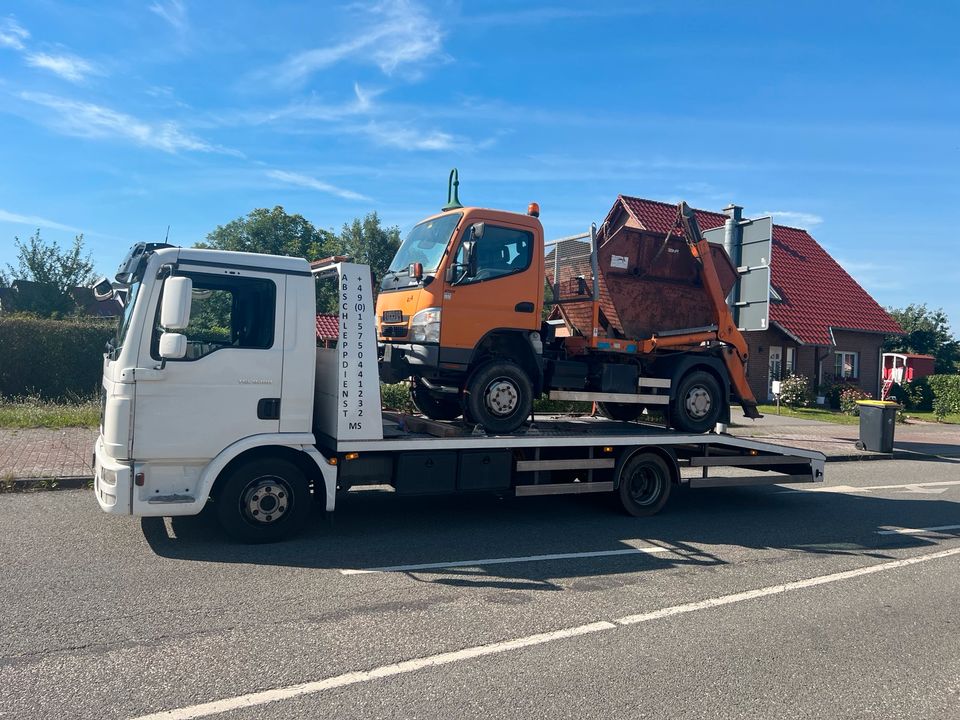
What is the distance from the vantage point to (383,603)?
5.42 metres

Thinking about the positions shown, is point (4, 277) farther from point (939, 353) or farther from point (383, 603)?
point (939, 353)

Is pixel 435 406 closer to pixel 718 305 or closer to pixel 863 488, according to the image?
pixel 718 305

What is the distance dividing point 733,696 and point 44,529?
20.0ft

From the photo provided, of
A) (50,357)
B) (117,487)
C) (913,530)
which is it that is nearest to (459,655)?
(117,487)

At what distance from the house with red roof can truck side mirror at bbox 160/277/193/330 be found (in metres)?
21.6

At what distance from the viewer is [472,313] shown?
7777mm

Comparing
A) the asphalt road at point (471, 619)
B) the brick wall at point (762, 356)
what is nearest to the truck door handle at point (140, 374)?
the asphalt road at point (471, 619)

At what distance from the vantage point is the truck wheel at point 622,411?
32.7ft

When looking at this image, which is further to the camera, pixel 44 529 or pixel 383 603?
pixel 44 529

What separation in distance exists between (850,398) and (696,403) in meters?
20.7

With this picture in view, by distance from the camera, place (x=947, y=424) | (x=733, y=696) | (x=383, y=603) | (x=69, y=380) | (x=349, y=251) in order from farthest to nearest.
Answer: (x=349, y=251), (x=947, y=424), (x=69, y=380), (x=383, y=603), (x=733, y=696)

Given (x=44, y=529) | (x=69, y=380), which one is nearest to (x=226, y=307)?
(x=44, y=529)

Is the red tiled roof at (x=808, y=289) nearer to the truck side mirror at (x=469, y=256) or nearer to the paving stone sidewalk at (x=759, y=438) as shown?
the paving stone sidewalk at (x=759, y=438)

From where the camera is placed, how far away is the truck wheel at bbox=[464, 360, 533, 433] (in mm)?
7895
